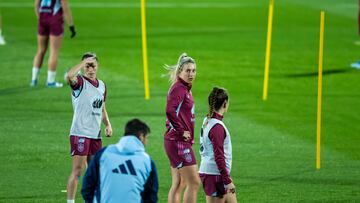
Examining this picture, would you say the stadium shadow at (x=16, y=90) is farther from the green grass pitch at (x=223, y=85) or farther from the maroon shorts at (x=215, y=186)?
the maroon shorts at (x=215, y=186)

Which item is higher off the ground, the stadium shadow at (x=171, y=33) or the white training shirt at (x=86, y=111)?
the stadium shadow at (x=171, y=33)

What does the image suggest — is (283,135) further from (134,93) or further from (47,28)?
(47,28)

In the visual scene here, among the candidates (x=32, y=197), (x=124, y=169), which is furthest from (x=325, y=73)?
(x=124, y=169)

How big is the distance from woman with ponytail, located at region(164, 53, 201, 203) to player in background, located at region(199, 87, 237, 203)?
0.57 meters

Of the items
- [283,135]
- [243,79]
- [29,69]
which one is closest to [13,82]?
[29,69]

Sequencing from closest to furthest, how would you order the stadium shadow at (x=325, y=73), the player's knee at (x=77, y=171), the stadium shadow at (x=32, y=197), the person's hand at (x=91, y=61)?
the person's hand at (x=91, y=61) → the player's knee at (x=77, y=171) → the stadium shadow at (x=32, y=197) → the stadium shadow at (x=325, y=73)

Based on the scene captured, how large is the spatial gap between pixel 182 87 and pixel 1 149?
5525mm

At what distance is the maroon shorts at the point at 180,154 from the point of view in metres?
13.0

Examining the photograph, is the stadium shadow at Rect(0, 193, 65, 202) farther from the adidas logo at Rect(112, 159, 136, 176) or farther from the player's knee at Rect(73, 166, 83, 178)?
the adidas logo at Rect(112, 159, 136, 176)

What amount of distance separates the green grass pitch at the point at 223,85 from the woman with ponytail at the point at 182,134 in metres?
1.98

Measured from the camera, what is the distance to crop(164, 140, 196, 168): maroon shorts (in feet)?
42.6

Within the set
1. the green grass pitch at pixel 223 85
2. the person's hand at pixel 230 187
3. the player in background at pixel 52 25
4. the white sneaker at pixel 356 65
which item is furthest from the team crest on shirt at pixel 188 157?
the white sneaker at pixel 356 65

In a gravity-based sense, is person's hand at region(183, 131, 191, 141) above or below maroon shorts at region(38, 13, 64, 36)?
below

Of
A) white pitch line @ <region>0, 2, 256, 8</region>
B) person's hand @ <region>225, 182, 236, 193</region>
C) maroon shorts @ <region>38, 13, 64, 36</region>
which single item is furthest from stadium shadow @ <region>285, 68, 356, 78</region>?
person's hand @ <region>225, 182, 236, 193</region>
